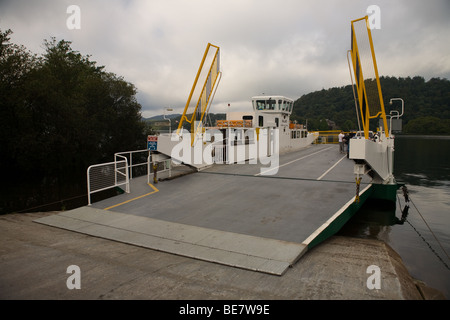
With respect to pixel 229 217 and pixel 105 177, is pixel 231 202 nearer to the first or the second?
pixel 229 217

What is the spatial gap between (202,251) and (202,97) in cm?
862

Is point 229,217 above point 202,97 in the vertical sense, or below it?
below

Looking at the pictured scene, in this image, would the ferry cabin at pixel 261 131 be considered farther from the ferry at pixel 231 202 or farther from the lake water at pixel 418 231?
the lake water at pixel 418 231

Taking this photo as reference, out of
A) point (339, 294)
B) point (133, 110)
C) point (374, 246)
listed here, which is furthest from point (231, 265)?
point (133, 110)

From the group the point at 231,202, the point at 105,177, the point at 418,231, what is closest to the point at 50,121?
the point at 105,177

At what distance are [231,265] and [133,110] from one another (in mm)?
36782

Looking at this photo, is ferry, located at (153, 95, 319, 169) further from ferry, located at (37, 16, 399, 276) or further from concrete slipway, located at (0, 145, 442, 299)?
concrete slipway, located at (0, 145, 442, 299)

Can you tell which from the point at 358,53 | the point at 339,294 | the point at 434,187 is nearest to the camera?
the point at 339,294

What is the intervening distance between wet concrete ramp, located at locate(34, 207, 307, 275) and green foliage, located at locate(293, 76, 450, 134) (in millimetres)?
105519

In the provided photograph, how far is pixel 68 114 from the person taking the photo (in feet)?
91.8

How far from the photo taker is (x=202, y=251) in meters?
5.79

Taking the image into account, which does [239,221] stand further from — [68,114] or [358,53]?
[68,114]

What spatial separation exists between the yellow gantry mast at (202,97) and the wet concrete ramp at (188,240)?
5188 mm

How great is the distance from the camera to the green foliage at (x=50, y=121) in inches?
966
